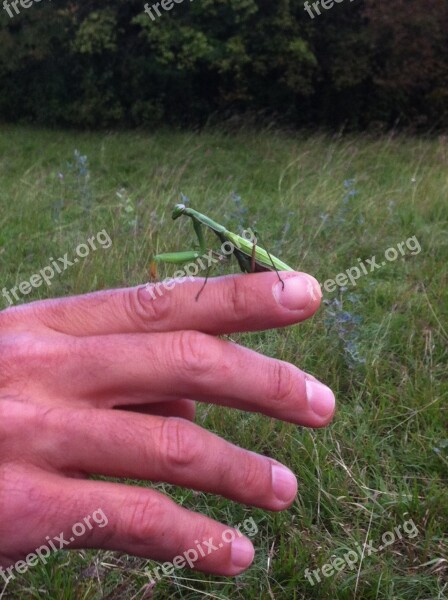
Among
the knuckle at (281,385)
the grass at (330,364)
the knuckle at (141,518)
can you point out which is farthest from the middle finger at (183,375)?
the grass at (330,364)

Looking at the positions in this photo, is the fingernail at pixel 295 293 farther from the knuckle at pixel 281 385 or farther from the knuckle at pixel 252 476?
the knuckle at pixel 252 476

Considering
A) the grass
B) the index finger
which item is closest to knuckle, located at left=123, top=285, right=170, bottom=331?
the index finger

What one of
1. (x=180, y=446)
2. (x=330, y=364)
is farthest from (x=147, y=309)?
(x=330, y=364)

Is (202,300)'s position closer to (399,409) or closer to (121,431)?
(121,431)

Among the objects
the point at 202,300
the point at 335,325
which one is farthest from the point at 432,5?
the point at 202,300

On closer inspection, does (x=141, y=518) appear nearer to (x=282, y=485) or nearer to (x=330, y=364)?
(x=282, y=485)

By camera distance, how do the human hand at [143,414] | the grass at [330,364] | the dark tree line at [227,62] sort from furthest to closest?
the dark tree line at [227,62], the grass at [330,364], the human hand at [143,414]
